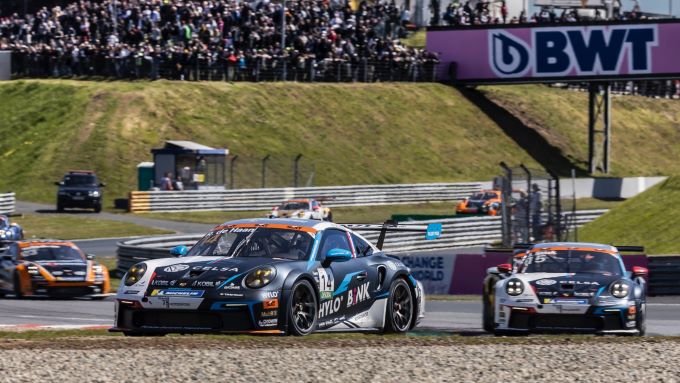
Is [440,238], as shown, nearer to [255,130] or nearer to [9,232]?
[9,232]

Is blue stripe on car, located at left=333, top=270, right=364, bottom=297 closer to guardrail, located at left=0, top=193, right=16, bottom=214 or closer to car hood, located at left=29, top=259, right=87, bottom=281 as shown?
car hood, located at left=29, top=259, right=87, bottom=281

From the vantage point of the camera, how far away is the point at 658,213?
30141 mm

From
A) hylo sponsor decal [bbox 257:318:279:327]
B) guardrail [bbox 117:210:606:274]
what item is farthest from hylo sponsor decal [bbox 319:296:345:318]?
guardrail [bbox 117:210:606:274]

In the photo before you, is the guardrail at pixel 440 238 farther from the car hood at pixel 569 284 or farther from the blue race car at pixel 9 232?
the car hood at pixel 569 284

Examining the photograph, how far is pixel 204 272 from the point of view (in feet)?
37.3

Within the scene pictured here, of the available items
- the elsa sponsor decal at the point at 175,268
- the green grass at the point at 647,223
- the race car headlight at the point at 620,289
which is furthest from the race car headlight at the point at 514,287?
the green grass at the point at 647,223

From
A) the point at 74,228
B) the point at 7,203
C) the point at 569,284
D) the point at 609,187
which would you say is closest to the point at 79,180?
the point at 7,203

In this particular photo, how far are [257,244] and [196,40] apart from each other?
37.5 meters

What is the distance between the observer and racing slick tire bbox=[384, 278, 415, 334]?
1296 cm

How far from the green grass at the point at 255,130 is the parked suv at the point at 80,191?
2603 millimetres

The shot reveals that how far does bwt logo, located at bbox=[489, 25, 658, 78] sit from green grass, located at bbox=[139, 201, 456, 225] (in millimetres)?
9406

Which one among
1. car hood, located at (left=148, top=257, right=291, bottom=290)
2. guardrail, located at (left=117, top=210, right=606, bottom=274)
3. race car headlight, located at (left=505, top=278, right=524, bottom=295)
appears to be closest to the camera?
car hood, located at (left=148, top=257, right=291, bottom=290)

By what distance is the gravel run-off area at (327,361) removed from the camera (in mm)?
9109

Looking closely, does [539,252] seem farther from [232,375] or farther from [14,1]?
[14,1]
